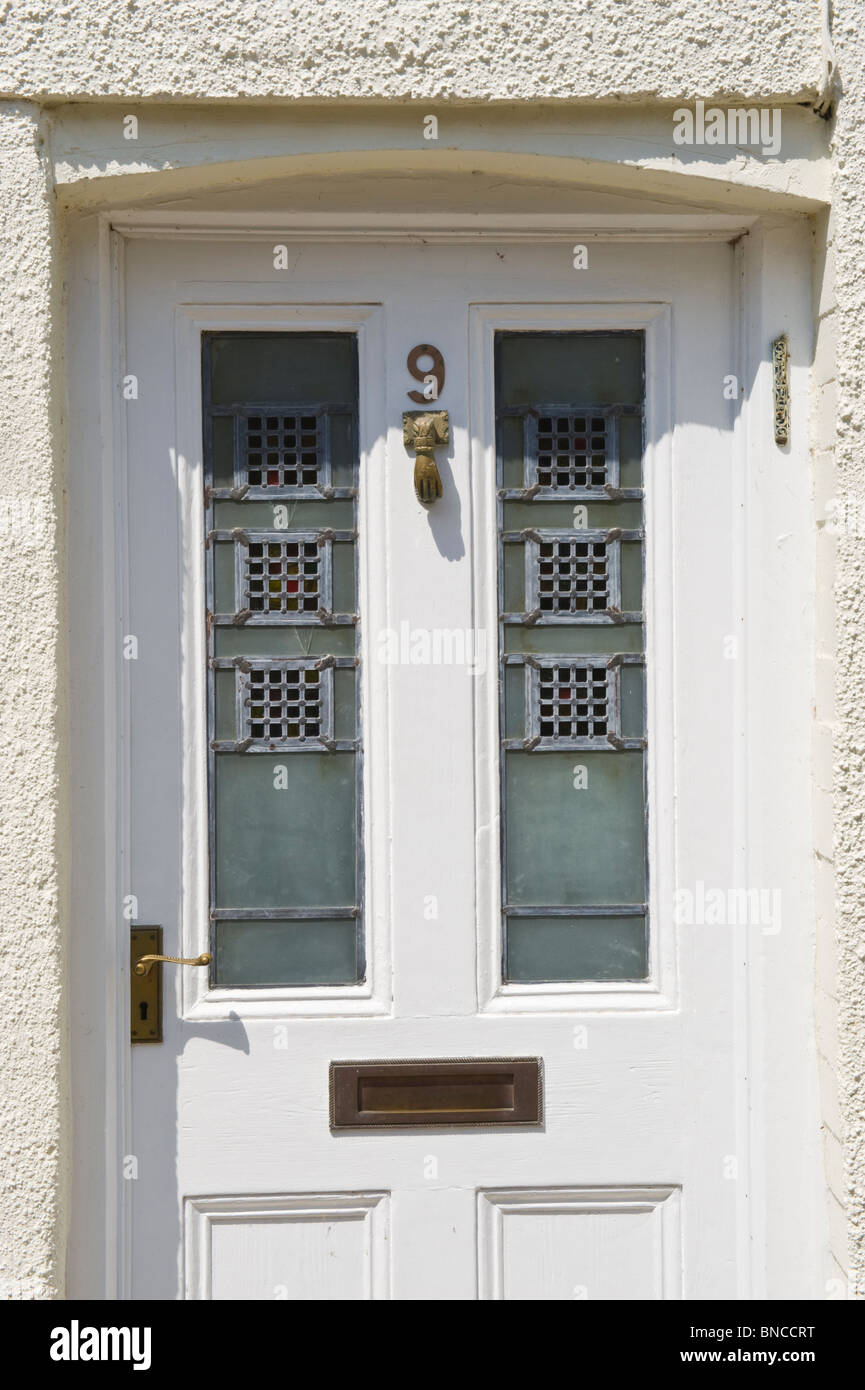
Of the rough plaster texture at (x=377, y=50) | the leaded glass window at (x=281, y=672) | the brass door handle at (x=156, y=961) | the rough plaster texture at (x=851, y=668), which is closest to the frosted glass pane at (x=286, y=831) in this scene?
the leaded glass window at (x=281, y=672)

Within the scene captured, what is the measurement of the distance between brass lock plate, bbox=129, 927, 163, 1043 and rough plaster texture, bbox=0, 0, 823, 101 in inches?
60.5

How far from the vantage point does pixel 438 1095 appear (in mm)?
2326

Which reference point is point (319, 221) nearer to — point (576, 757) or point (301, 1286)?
point (576, 757)

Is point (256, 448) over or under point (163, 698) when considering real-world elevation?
over

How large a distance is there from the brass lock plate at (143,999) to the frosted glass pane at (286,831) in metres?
0.17

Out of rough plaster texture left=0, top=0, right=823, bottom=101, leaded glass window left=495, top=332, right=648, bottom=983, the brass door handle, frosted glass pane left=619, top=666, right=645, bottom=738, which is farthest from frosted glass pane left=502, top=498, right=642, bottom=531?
the brass door handle

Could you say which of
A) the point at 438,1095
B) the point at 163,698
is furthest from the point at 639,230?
the point at 438,1095

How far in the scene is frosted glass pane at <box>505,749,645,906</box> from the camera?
2371 millimetres

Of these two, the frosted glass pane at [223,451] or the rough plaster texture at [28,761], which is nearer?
the rough plaster texture at [28,761]

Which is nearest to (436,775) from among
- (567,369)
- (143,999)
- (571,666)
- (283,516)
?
(571,666)

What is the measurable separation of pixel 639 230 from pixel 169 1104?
1909mm

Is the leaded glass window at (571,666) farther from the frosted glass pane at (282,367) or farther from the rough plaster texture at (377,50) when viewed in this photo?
the rough plaster texture at (377,50)

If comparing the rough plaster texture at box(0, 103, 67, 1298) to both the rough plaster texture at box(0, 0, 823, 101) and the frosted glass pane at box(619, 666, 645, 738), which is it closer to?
the rough plaster texture at box(0, 0, 823, 101)

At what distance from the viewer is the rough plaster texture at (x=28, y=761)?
7.00ft
